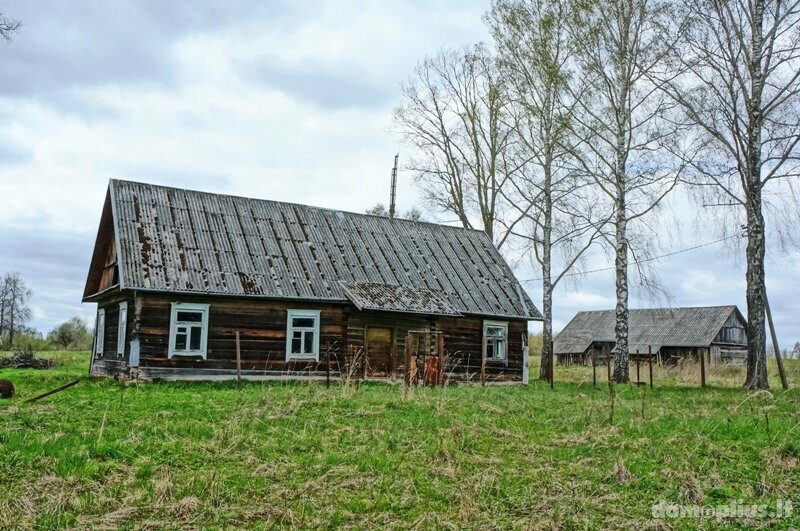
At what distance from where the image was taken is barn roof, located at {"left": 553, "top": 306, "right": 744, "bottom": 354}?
143 ft

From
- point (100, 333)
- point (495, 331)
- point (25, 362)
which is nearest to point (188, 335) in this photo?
point (100, 333)

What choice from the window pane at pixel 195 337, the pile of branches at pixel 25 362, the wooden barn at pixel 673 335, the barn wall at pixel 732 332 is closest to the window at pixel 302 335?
the window pane at pixel 195 337

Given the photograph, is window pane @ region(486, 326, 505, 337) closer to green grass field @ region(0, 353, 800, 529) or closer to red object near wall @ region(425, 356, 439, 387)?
red object near wall @ region(425, 356, 439, 387)

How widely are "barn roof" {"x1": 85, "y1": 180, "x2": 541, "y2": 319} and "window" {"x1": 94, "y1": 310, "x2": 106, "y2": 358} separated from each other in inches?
54.4

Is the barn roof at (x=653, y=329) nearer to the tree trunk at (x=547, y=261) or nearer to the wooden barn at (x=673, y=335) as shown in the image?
the wooden barn at (x=673, y=335)

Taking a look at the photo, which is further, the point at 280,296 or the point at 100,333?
the point at 100,333

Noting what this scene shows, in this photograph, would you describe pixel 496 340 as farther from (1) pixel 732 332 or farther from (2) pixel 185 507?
(1) pixel 732 332

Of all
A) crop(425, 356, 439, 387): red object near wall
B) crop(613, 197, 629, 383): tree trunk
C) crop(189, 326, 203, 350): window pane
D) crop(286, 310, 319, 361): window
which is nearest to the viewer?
crop(425, 356, 439, 387): red object near wall

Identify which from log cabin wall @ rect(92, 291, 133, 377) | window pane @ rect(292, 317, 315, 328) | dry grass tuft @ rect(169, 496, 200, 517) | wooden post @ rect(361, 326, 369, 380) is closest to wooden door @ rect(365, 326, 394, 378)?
wooden post @ rect(361, 326, 369, 380)

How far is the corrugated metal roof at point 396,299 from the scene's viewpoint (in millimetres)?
20125

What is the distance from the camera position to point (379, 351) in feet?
70.0

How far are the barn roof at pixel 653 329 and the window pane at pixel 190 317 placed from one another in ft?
95.6

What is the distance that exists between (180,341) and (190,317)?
0.68 m

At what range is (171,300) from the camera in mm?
18688
